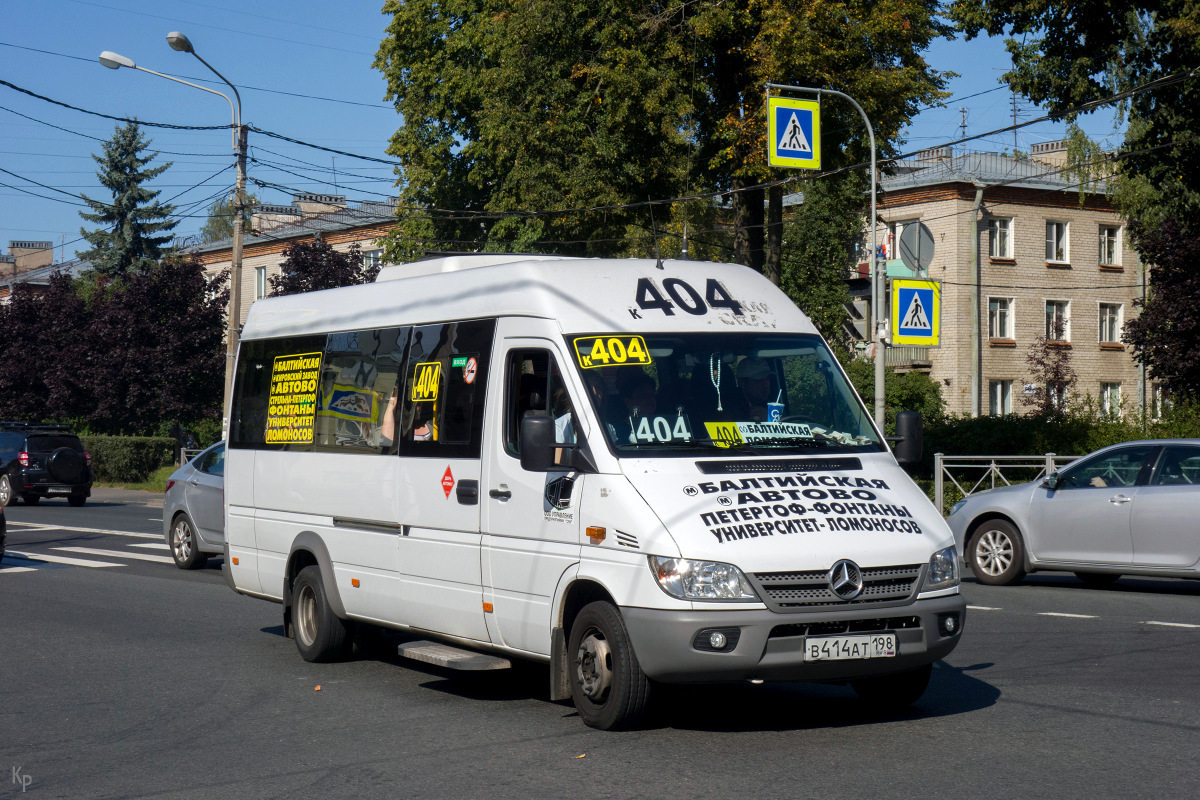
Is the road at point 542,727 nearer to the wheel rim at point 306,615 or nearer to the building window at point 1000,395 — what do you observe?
the wheel rim at point 306,615

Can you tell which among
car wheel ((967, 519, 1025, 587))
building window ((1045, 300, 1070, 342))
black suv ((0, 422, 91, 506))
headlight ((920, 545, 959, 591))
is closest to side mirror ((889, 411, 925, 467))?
headlight ((920, 545, 959, 591))

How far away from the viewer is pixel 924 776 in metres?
6.09

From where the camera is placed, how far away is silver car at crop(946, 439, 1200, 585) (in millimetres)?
13367

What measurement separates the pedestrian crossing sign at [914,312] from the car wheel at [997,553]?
14.3ft

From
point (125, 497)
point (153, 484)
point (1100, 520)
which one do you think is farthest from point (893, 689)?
point (153, 484)

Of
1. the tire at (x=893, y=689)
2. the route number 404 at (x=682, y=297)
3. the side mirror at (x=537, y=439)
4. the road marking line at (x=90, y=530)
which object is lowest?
the road marking line at (x=90, y=530)

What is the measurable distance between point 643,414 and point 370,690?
2.73 m

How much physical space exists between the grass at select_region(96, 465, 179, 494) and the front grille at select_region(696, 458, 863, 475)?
117 ft

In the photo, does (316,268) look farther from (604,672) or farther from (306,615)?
(604,672)

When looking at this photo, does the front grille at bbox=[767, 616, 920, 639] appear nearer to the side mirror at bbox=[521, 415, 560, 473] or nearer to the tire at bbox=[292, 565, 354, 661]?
the side mirror at bbox=[521, 415, 560, 473]

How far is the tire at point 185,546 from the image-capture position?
661 inches

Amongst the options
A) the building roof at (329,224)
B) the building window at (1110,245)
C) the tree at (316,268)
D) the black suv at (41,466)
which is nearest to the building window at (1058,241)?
the building window at (1110,245)

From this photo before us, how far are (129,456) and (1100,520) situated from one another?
36.3 metres

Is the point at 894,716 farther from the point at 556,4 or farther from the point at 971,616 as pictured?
the point at 556,4
